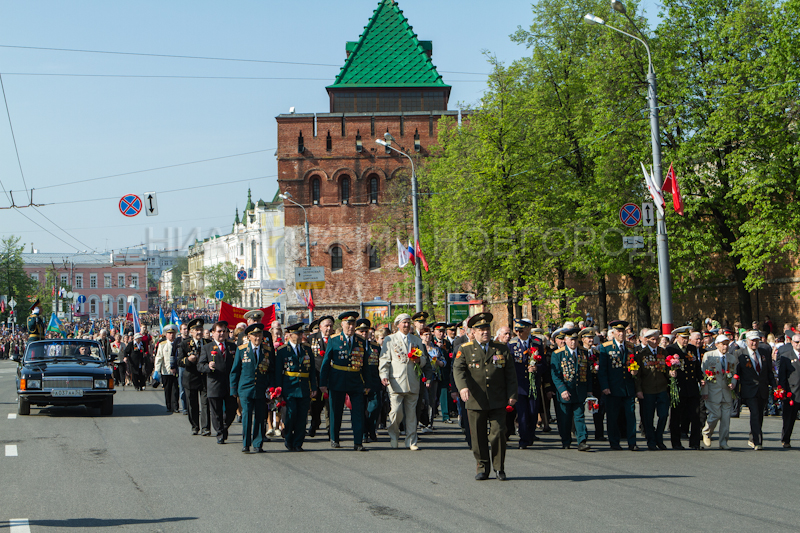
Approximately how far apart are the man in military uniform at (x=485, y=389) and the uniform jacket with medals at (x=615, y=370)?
3.06m

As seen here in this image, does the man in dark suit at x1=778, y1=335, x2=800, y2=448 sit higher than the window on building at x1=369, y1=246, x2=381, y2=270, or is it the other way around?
the window on building at x1=369, y1=246, x2=381, y2=270

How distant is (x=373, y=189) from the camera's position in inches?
2213

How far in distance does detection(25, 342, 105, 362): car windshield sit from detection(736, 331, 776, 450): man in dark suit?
13.2 metres

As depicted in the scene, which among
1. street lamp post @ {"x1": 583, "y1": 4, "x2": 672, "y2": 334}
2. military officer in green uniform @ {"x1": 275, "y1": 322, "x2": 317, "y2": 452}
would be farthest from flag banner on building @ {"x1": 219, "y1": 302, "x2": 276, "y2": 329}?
street lamp post @ {"x1": 583, "y1": 4, "x2": 672, "y2": 334}

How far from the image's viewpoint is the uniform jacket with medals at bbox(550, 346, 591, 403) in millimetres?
11836

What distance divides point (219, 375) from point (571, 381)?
17.7 feet

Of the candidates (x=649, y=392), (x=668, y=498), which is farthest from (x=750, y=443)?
(x=668, y=498)

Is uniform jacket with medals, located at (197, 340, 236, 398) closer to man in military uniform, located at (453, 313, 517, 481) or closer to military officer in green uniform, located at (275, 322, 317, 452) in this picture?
military officer in green uniform, located at (275, 322, 317, 452)

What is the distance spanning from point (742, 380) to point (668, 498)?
16.6ft

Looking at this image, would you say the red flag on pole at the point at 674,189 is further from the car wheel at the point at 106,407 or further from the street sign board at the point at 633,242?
the car wheel at the point at 106,407

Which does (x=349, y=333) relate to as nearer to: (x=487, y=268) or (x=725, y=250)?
(x=487, y=268)

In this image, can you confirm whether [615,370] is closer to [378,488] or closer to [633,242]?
[378,488]

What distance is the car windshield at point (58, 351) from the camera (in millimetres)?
17922

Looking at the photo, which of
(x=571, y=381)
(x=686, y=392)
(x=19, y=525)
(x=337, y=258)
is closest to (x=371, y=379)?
(x=571, y=381)
